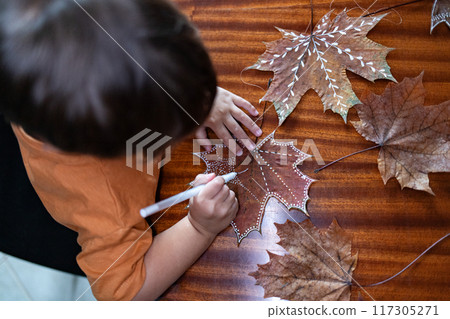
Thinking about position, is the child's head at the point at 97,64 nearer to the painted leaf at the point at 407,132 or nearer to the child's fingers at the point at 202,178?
the child's fingers at the point at 202,178

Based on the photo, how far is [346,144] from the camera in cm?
65

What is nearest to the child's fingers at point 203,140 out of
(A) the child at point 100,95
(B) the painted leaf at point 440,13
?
(A) the child at point 100,95

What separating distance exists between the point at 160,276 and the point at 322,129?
0.39 m

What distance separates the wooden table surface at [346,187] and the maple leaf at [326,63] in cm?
2

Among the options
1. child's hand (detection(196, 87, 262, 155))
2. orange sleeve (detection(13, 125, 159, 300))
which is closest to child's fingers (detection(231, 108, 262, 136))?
child's hand (detection(196, 87, 262, 155))

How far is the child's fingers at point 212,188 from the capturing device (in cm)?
61

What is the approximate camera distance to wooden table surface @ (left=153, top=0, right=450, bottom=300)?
59 cm

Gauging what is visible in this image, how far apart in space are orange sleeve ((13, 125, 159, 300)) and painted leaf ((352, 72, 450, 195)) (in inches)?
16.9

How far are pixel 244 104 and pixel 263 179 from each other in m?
0.15

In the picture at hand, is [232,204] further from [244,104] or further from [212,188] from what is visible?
[244,104]

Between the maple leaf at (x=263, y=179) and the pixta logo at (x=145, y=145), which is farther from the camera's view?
the maple leaf at (x=263, y=179)

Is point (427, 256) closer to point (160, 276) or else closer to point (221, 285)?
point (221, 285)

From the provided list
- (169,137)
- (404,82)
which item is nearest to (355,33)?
(404,82)

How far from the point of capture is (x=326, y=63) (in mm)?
676
